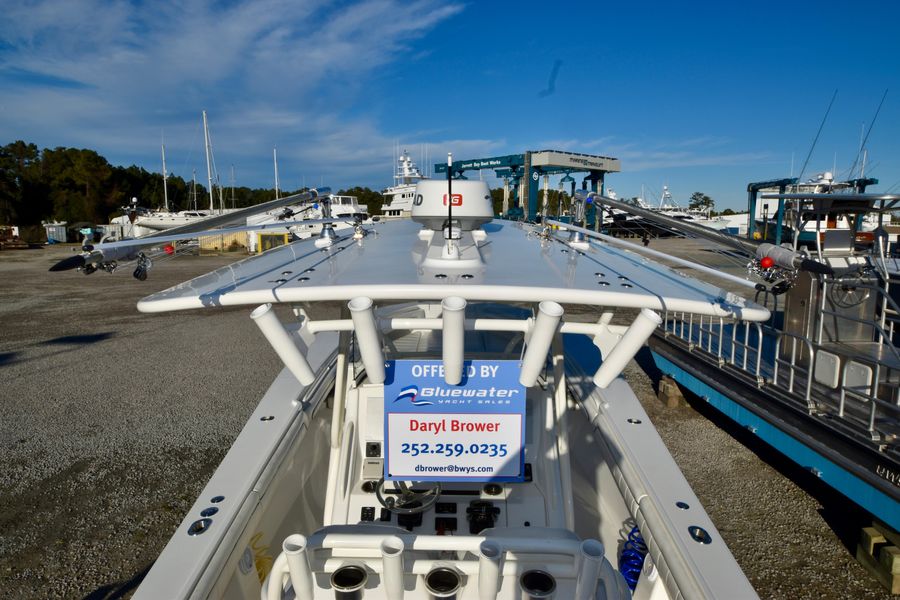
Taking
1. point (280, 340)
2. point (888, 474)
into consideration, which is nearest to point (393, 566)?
point (280, 340)

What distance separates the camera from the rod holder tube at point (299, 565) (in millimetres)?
2033

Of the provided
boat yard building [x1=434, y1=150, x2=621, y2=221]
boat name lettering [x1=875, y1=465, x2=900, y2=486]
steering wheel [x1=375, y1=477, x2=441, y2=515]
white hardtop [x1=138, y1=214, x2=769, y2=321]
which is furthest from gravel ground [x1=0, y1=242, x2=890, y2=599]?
boat yard building [x1=434, y1=150, x2=621, y2=221]

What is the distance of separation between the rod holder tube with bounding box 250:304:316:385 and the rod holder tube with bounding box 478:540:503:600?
1.06 meters

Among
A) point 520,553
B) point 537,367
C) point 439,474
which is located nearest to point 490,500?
point 439,474

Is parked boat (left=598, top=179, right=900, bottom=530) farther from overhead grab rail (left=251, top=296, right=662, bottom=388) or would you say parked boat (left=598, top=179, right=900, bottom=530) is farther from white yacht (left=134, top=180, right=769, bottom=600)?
white yacht (left=134, top=180, right=769, bottom=600)

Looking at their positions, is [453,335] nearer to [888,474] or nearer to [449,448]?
[449,448]

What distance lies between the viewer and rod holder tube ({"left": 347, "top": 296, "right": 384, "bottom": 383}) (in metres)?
2.14

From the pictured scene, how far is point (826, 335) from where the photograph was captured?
16.8 feet

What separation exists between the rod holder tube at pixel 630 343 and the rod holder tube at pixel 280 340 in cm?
138

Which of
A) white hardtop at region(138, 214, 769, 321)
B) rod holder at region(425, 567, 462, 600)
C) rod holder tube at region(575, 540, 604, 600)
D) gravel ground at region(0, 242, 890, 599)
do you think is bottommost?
gravel ground at region(0, 242, 890, 599)

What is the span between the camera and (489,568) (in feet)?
6.78

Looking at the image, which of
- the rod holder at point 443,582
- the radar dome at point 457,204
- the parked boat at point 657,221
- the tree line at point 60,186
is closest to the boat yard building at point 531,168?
the parked boat at point 657,221

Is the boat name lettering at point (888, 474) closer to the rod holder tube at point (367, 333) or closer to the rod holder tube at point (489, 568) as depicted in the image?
the rod holder tube at point (489, 568)

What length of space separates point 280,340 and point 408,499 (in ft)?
4.58
